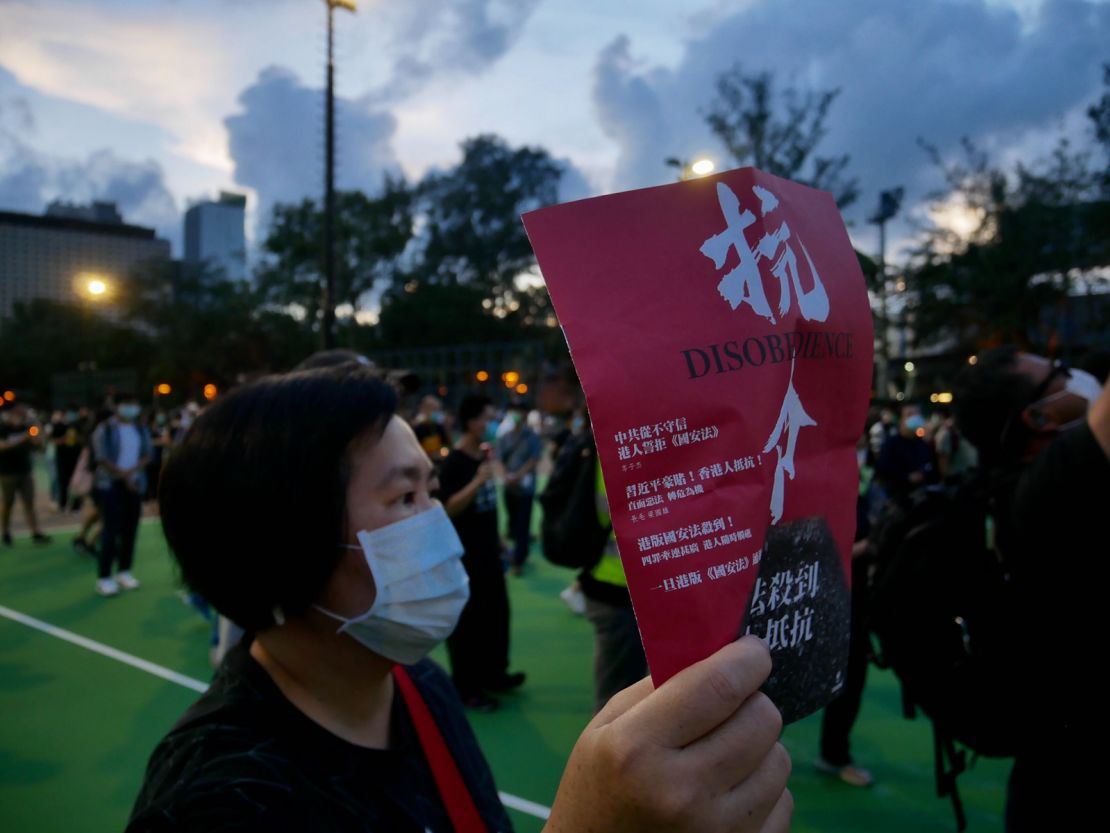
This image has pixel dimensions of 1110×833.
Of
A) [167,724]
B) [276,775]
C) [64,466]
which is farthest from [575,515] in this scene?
[64,466]

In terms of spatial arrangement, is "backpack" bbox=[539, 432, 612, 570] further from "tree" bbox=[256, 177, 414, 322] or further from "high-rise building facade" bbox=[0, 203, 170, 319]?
"high-rise building facade" bbox=[0, 203, 170, 319]

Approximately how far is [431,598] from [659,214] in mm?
1216

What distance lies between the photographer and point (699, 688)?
0.71 meters

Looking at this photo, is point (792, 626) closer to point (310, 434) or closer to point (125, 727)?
point (310, 434)

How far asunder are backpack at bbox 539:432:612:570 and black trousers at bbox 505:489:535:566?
17.2 ft

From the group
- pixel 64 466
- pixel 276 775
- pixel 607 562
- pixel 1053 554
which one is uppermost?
pixel 1053 554

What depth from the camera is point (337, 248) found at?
143 feet

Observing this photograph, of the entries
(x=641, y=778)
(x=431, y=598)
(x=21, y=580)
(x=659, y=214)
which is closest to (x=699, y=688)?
(x=641, y=778)

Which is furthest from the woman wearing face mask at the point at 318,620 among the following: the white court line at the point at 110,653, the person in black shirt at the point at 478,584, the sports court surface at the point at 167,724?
the person in black shirt at the point at 478,584

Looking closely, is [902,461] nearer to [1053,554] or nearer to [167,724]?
[1053,554]

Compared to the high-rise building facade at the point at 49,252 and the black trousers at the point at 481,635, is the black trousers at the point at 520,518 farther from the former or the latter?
the high-rise building facade at the point at 49,252

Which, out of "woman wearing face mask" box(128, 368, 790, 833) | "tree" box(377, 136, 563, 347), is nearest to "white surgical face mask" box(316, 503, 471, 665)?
"woman wearing face mask" box(128, 368, 790, 833)

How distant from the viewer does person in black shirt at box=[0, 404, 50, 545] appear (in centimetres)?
999

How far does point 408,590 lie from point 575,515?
1904mm
